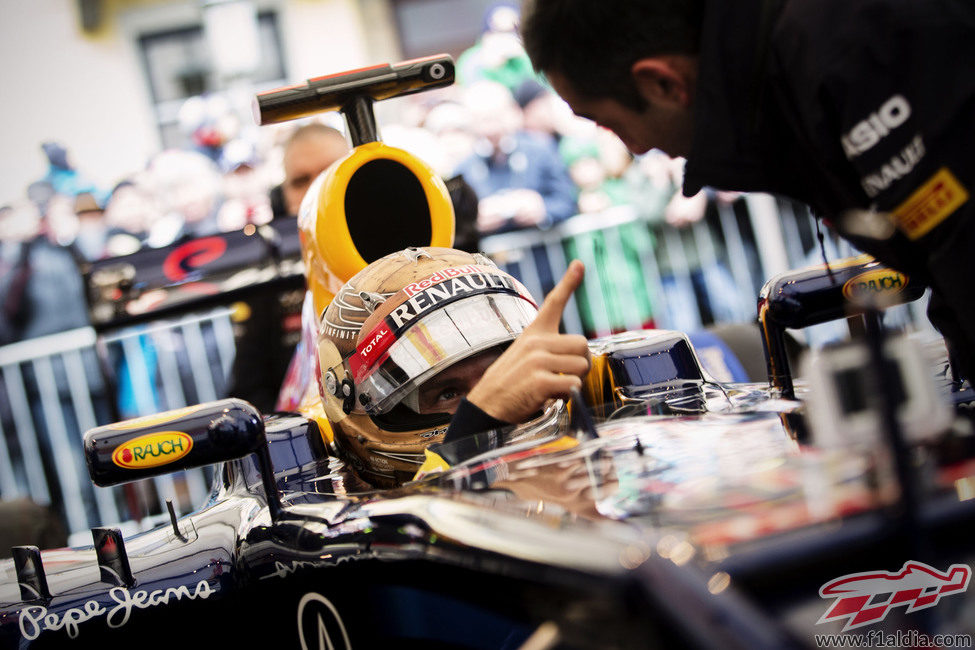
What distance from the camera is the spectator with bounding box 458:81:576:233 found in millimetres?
6336

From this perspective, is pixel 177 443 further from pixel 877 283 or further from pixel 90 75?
pixel 90 75

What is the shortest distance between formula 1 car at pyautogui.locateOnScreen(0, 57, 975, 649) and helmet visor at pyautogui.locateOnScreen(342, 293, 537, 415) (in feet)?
0.63

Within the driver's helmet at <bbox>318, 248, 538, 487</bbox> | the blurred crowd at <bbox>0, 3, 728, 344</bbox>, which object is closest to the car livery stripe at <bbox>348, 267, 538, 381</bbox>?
the driver's helmet at <bbox>318, 248, 538, 487</bbox>

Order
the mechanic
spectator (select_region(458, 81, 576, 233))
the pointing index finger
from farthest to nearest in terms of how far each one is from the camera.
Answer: spectator (select_region(458, 81, 576, 233))
the pointing index finger
the mechanic

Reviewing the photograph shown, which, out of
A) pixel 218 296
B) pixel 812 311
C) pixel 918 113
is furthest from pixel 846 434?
pixel 218 296

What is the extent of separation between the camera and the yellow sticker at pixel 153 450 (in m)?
1.57

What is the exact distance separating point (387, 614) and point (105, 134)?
30.3 ft

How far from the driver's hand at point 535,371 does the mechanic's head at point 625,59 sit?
0.27m

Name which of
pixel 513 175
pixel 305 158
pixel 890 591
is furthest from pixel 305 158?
pixel 890 591

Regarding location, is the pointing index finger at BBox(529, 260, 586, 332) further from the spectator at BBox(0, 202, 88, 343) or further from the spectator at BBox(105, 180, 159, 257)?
the spectator at BBox(105, 180, 159, 257)

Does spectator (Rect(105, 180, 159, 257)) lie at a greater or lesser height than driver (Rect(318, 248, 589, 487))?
greater

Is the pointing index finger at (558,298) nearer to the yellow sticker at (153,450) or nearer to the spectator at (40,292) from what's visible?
the yellow sticker at (153,450)

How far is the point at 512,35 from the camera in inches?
305

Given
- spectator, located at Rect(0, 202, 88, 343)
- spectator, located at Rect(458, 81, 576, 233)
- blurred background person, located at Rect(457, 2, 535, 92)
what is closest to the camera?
spectator, located at Rect(0, 202, 88, 343)
